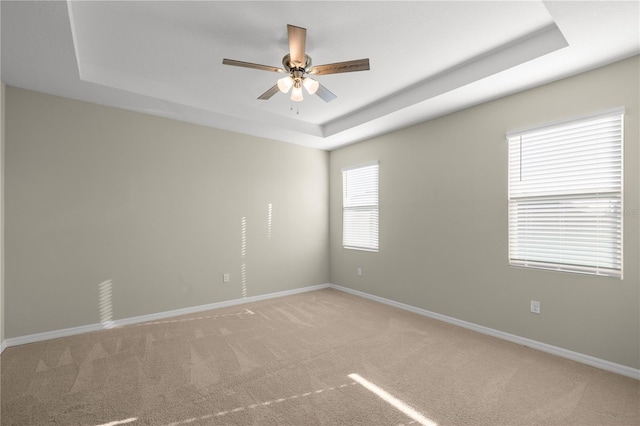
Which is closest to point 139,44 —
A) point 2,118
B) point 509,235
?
point 2,118

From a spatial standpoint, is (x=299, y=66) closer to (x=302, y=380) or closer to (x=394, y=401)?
(x=302, y=380)

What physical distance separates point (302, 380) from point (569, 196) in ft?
9.56

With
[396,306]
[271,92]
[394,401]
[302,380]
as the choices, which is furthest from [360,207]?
[394,401]

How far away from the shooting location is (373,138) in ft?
15.9

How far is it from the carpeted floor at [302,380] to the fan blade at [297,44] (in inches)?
101

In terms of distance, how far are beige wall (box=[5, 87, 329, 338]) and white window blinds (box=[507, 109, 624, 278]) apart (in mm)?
3308

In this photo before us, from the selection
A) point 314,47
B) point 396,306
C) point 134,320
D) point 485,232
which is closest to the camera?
point 314,47

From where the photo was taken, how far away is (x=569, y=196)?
277 centimetres

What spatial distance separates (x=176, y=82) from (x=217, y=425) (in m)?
3.33

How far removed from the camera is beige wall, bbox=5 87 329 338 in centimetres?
313

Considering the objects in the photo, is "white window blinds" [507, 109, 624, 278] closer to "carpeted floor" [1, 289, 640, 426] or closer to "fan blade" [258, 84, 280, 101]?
"carpeted floor" [1, 289, 640, 426]

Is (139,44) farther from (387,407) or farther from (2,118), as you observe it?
(387,407)

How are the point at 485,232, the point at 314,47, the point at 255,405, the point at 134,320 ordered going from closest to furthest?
1. the point at 255,405
2. the point at 314,47
3. the point at 485,232
4. the point at 134,320

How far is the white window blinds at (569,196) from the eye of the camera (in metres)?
2.55
